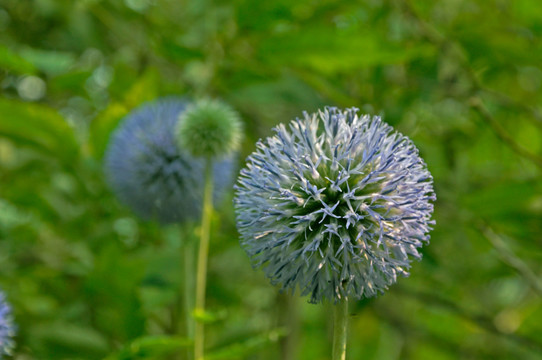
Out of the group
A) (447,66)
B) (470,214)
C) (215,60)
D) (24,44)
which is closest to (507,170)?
(447,66)

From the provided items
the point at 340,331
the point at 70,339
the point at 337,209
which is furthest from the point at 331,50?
the point at 70,339

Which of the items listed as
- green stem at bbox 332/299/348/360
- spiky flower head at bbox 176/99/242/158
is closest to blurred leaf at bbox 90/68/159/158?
spiky flower head at bbox 176/99/242/158

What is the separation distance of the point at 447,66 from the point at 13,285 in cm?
213

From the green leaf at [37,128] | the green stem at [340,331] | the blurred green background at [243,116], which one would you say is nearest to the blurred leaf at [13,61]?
the blurred green background at [243,116]

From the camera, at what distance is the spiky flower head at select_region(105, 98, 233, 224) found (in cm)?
219

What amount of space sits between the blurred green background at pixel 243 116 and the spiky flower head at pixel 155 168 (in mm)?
101

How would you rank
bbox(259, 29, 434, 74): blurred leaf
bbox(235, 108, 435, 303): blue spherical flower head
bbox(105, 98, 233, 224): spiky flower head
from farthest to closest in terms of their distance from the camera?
bbox(105, 98, 233, 224): spiky flower head < bbox(259, 29, 434, 74): blurred leaf < bbox(235, 108, 435, 303): blue spherical flower head

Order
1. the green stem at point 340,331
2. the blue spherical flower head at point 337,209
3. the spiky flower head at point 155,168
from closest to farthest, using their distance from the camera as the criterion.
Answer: the green stem at point 340,331, the blue spherical flower head at point 337,209, the spiky flower head at point 155,168

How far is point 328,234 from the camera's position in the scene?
52.1 inches

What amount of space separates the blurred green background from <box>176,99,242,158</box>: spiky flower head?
28 cm

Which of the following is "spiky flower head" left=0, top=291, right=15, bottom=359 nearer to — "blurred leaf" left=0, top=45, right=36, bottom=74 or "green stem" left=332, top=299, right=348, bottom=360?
"blurred leaf" left=0, top=45, right=36, bottom=74

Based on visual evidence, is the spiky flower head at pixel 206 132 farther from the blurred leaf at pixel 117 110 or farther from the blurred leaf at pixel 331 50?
the blurred leaf at pixel 117 110

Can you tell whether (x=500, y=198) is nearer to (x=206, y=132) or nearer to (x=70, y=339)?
(x=206, y=132)

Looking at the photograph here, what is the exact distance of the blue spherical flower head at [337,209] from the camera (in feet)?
4.16
